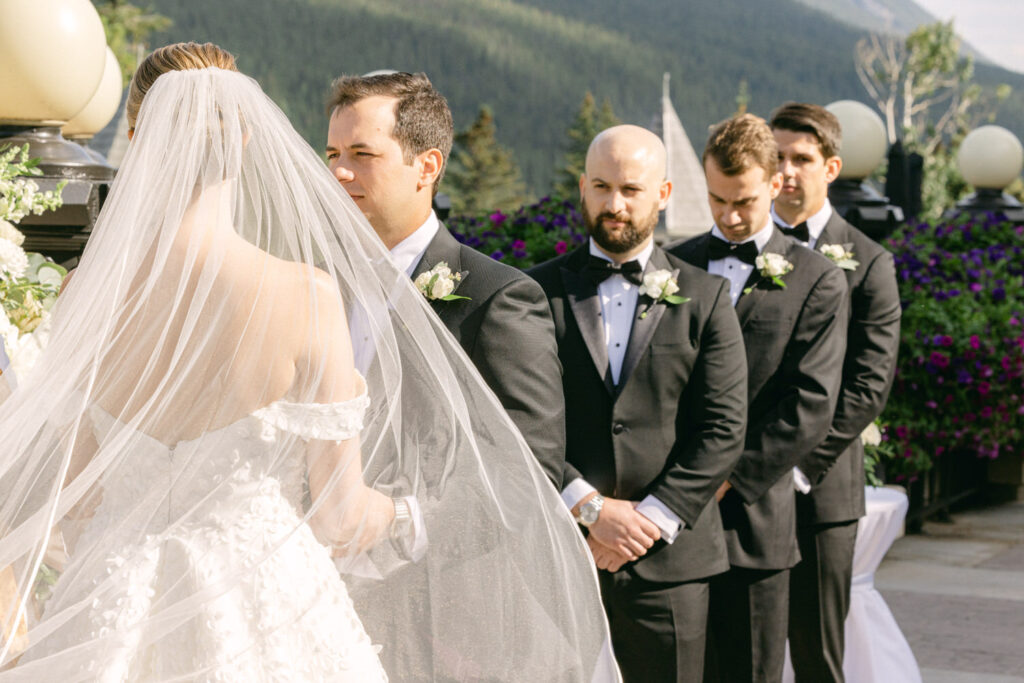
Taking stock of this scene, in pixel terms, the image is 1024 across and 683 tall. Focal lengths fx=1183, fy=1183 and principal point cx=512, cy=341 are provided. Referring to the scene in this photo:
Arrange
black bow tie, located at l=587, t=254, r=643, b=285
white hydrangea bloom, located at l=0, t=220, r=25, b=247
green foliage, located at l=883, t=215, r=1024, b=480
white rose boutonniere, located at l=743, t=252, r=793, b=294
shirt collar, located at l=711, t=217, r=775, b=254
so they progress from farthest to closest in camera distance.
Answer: green foliage, located at l=883, t=215, r=1024, b=480 < shirt collar, located at l=711, t=217, r=775, b=254 < white rose boutonniere, located at l=743, t=252, r=793, b=294 < black bow tie, located at l=587, t=254, r=643, b=285 < white hydrangea bloom, located at l=0, t=220, r=25, b=247

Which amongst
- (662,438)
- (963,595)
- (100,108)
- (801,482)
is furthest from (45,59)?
(963,595)

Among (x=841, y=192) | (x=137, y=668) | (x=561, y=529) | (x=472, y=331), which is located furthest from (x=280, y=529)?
(x=841, y=192)

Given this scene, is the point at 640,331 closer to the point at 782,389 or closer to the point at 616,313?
the point at 616,313

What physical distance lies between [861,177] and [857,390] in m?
6.19

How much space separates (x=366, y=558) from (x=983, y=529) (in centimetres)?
821

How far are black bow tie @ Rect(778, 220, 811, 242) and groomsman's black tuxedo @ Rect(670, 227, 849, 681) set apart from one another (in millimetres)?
501

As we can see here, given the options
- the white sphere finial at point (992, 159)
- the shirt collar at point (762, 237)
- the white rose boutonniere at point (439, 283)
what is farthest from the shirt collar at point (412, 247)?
the white sphere finial at point (992, 159)

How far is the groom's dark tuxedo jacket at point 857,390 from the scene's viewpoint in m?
4.43

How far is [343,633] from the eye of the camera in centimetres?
217

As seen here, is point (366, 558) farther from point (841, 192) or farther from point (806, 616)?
point (841, 192)

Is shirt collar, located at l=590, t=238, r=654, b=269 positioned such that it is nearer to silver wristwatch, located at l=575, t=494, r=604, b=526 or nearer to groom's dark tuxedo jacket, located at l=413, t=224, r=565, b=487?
silver wristwatch, located at l=575, t=494, r=604, b=526

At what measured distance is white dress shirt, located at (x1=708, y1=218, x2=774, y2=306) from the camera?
434 centimetres

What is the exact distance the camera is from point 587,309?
382cm

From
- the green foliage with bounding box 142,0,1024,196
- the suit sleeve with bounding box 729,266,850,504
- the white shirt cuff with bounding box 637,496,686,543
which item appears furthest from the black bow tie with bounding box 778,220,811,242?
the green foliage with bounding box 142,0,1024,196
